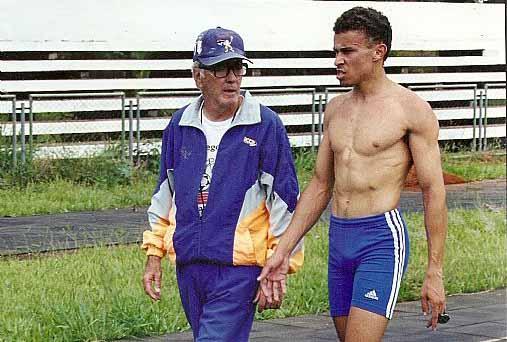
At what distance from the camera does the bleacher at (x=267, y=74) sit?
1936 centimetres

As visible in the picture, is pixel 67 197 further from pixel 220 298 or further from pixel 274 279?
pixel 274 279

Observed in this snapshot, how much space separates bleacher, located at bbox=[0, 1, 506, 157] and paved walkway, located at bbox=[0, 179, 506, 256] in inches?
108

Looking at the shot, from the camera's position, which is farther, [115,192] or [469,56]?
[469,56]

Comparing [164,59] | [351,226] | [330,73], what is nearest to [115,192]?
[164,59]

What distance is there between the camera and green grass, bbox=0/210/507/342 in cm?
936

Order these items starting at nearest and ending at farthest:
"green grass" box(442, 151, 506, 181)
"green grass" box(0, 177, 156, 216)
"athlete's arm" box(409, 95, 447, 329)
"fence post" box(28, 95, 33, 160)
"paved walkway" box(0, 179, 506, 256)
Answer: "athlete's arm" box(409, 95, 447, 329), "paved walkway" box(0, 179, 506, 256), "green grass" box(0, 177, 156, 216), "fence post" box(28, 95, 33, 160), "green grass" box(442, 151, 506, 181)

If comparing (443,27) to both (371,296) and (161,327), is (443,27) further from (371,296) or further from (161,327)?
(371,296)

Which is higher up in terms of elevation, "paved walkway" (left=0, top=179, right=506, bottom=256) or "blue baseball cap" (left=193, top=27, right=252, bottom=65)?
→ "blue baseball cap" (left=193, top=27, right=252, bottom=65)

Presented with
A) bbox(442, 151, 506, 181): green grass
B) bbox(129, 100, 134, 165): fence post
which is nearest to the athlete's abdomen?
bbox(129, 100, 134, 165): fence post

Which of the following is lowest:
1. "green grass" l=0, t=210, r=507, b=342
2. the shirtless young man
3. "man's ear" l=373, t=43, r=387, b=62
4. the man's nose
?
"green grass" l=0, t=210, r=507, b=342

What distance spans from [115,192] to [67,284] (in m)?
7.27

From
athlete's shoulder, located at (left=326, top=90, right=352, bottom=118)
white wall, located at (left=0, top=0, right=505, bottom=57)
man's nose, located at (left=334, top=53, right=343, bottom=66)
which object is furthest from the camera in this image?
white wall, located at (left=0, top=0, right=505, bottom=57)

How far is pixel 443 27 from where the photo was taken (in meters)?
25.1

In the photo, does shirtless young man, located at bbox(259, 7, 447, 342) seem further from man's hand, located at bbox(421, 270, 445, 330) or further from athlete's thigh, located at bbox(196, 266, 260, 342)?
athlete's thigh, located at bbox(196, 266, 260, 342)
